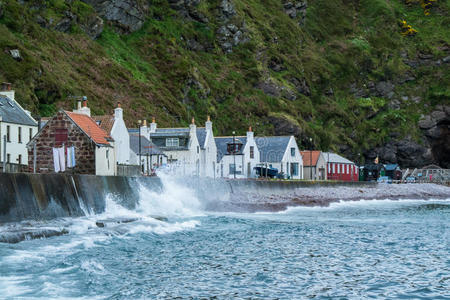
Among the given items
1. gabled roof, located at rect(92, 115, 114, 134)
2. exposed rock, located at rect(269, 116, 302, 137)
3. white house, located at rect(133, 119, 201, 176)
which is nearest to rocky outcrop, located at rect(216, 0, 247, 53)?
exposed rock, located at rect(269, 116, 302, 137)

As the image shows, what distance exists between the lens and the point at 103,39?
113625 millimetres

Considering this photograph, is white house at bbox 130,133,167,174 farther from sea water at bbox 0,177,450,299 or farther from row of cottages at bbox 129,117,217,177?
sea water at bbox 0,177,450,299

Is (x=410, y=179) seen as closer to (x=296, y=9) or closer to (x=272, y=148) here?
(x=272, y=148)

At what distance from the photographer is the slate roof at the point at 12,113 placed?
53.8 meters

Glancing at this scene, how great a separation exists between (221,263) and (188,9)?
383 ft

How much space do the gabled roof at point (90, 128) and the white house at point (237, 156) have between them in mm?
38751

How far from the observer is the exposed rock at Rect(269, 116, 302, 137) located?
393 ft

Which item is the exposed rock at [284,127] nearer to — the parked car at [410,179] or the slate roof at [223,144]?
the parked car at [410,179]

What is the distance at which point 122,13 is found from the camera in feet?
395

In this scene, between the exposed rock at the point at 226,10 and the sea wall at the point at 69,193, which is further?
the exposed rock at the point at 226,10

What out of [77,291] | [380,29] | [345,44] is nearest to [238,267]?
[77,291]

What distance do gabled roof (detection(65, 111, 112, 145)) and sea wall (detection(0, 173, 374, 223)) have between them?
15.0 ft

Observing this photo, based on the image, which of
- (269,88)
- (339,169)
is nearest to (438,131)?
(339,169)

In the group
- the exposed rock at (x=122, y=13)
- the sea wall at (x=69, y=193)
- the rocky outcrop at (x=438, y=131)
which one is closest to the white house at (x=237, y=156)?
the sea wall at (x=69, y=193)
